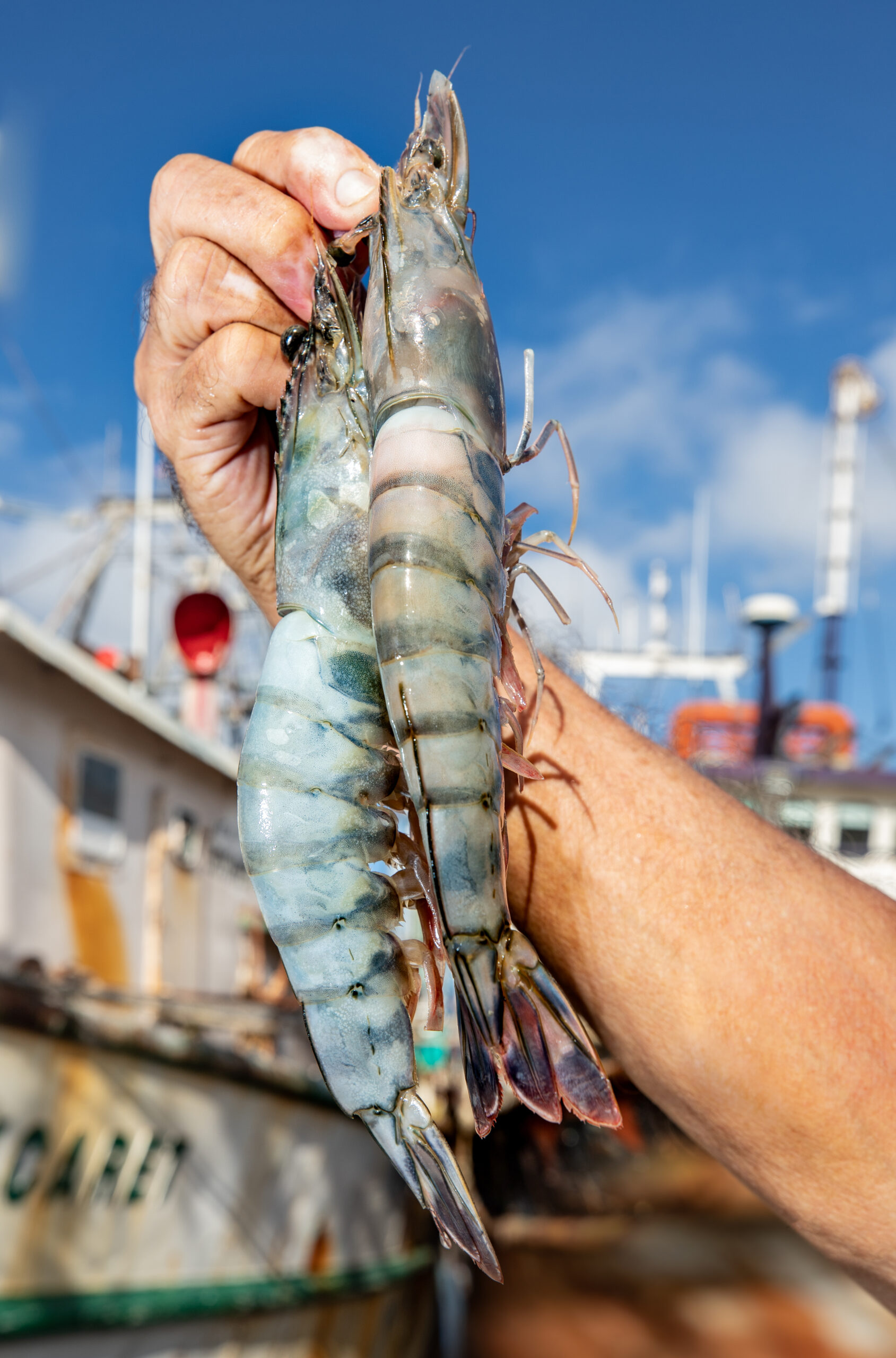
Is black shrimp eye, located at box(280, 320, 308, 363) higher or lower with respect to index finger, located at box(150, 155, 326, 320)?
lower

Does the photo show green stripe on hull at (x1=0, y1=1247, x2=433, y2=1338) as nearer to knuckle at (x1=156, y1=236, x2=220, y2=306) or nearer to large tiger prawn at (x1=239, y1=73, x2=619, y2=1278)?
large tiger prawn at (x1=239, y1=73, x2=619, y2=1278)

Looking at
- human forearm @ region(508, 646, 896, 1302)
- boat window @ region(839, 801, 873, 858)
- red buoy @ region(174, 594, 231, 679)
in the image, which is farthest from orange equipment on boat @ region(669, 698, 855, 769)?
human forearm @ region(508, 646, 896, 1302)

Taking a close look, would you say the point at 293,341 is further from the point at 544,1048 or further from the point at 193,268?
the point at 544,1048

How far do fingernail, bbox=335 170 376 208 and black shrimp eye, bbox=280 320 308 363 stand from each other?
20 centimetres

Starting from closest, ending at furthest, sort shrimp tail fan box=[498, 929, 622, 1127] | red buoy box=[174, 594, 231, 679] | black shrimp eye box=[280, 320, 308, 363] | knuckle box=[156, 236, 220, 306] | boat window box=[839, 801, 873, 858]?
shrimp tail fan box=[498, 929, 622, 1127], black shrimp eye box=[280, 320, 308, 363], knuckle box=[156, 236, 220, 306], red buoy box=[174, 594, 231, 679], boat window box=[839, 801, 873, 858]

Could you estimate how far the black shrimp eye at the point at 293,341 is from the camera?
4.64 ft

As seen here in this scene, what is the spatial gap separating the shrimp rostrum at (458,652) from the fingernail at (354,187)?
0.98 feet

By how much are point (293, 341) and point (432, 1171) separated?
3.68 ft

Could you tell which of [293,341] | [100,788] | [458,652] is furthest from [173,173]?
[100,788]

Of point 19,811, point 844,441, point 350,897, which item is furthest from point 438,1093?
point 844,441

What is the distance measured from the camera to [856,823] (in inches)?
550

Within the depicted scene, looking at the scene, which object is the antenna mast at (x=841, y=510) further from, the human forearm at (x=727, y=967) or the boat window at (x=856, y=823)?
the human forearm at (x=727, y=967)

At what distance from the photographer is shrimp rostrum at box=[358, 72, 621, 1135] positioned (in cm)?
113

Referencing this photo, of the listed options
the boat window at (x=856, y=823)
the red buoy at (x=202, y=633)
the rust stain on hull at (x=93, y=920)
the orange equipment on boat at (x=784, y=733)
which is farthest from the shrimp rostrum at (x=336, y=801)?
the boat window at (x=856, y=823)
